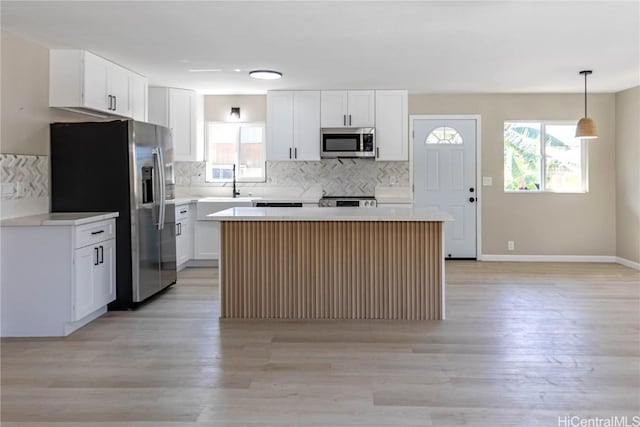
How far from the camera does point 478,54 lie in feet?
14.8

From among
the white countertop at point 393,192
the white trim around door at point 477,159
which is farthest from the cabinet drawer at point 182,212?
the white trim around door at point 477,159

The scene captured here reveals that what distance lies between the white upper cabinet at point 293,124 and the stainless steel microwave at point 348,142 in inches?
5.1

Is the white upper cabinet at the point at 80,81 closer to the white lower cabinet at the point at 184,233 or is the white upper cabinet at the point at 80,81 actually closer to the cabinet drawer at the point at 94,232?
the cabinet drawer at the point at 94,232

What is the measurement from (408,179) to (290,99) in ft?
6.46

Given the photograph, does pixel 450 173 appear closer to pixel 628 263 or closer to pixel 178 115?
pixel 628 263

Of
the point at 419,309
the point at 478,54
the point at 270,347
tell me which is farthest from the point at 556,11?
the point at 270,347

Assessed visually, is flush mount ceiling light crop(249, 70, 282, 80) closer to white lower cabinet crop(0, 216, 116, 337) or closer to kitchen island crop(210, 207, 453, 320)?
kitchen island crop(210, 207, 453, 320)

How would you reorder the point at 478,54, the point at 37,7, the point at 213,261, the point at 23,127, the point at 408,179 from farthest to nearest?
1. the point at 408,179
2. the point at 213,261
3. the point at 478,54
4. the point at 23,127
5. the point at 37,7

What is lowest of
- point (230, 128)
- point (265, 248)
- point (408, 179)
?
point (265, 248)

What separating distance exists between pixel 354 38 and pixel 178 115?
317 cm

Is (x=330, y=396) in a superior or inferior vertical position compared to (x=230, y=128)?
inferior

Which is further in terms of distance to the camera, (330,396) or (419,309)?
(419,309)

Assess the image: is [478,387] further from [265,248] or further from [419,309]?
[265,248]

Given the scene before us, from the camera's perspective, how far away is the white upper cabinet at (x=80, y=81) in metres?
4.32
